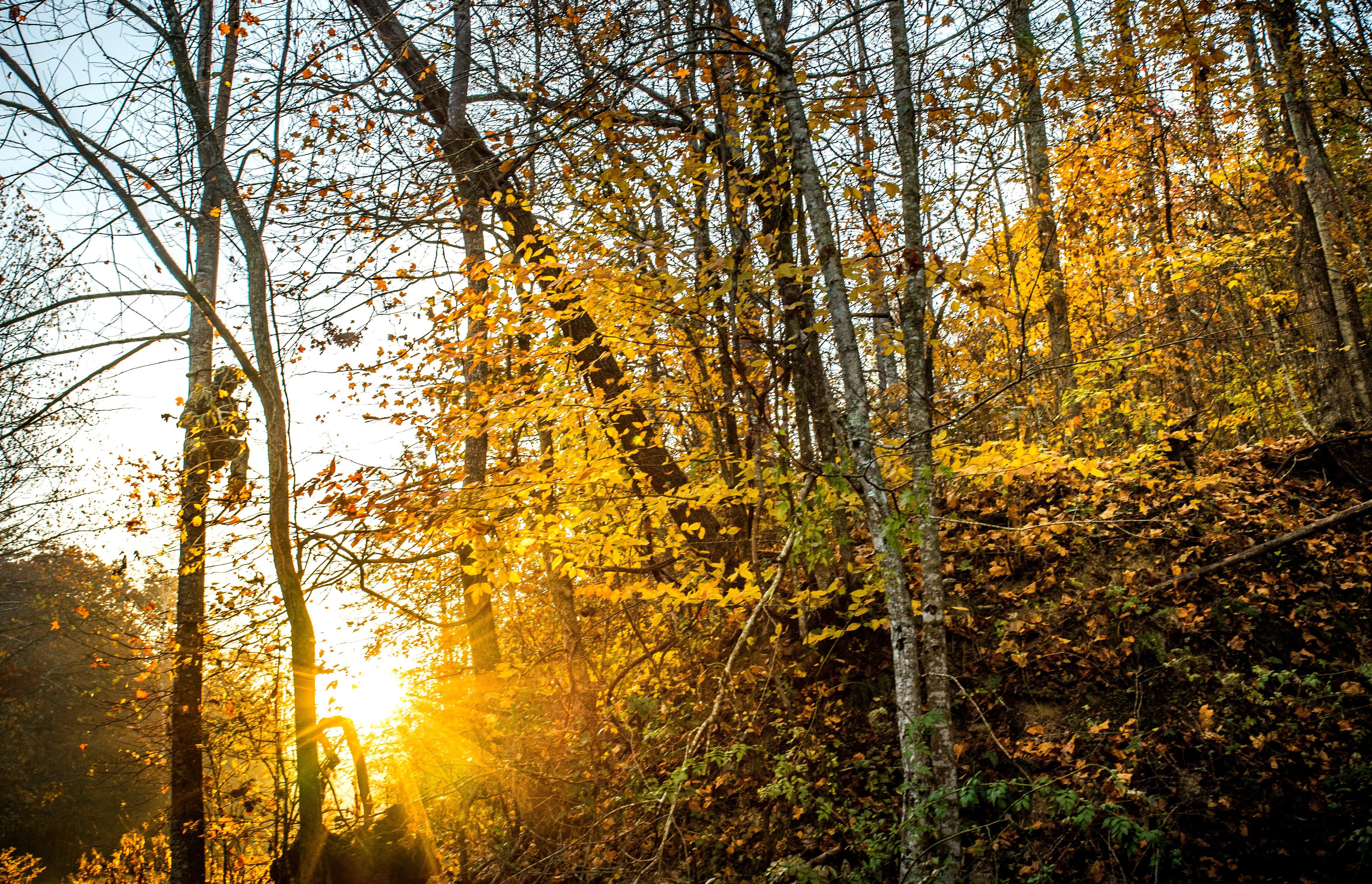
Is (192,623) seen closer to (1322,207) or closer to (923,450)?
(923,450)

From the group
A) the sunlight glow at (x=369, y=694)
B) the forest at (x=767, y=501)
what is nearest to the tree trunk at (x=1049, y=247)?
Result: the forest at (x=767, y=501)

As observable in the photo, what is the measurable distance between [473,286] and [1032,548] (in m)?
5.84

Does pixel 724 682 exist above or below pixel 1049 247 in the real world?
below

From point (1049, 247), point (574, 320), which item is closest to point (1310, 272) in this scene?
point (1049, 247)

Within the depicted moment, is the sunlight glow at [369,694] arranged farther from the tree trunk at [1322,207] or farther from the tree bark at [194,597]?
the tree trunk at [1322,207]

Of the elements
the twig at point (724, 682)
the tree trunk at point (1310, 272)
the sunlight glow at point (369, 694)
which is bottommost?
the sunlight glow at point (369, 694)

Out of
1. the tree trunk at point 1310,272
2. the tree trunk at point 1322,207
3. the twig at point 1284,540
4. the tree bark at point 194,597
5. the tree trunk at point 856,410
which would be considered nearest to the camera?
the tree trunk at point 856,410

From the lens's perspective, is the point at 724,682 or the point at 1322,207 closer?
the point at 724,682

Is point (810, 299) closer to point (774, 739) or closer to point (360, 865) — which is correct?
point (774, 739)

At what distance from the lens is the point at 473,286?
621cm

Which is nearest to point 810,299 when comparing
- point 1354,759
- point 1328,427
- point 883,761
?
point 883,761

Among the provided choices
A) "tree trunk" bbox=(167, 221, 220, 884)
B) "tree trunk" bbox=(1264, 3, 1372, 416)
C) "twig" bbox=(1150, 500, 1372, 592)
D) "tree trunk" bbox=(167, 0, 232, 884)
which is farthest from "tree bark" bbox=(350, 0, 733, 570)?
"tree trunk" bbox=(1264, 3, 1372, 416)

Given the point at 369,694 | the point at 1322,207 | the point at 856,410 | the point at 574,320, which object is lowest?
the point at 369,694

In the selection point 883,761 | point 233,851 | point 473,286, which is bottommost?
point 233,851
